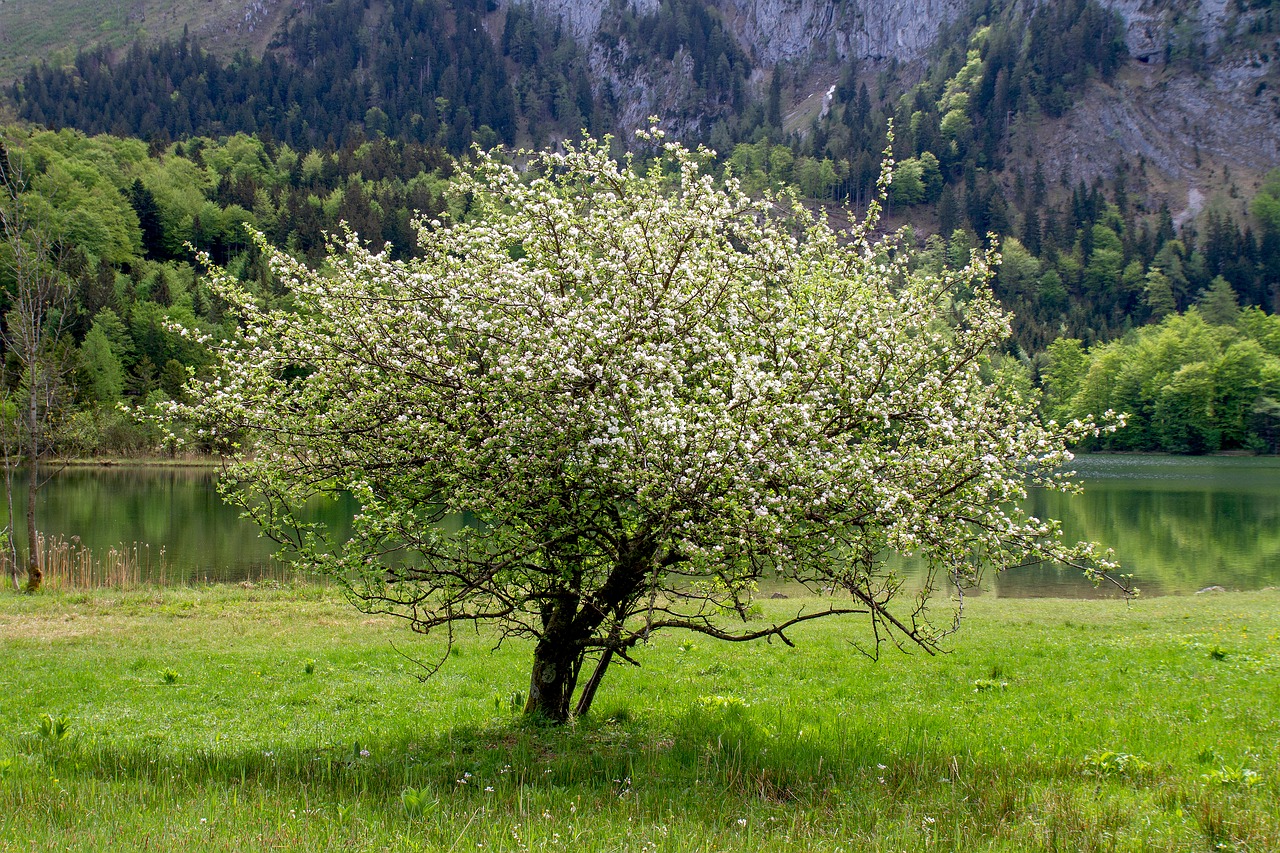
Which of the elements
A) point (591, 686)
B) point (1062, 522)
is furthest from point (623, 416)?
point (1062, 522)

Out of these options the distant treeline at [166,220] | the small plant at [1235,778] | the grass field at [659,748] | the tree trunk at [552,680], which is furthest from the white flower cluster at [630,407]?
the distant treeline at [166,220]

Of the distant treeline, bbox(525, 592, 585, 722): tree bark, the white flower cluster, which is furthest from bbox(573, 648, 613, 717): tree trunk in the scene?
the distant treeline

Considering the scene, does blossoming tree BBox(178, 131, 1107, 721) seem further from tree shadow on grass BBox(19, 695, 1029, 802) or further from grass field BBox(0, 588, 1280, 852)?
grass field BBox(0, 588, 1280, 852)

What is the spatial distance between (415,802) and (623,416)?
3.64 m

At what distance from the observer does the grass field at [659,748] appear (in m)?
7.12

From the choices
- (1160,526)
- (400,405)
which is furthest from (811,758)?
(1160,526)

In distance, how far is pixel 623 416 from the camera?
27.0 ft

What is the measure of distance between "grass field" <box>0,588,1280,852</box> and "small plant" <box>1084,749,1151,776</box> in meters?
0.03

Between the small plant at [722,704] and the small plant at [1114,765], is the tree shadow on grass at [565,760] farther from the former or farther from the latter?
the small plant at [1114,765]

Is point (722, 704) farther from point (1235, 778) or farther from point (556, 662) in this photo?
point (1235, 778)

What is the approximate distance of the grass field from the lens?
7117 millimetres

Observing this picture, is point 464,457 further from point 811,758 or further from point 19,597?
point 19,597

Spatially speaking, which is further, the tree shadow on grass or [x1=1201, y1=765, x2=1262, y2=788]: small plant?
the tree shadow on grass

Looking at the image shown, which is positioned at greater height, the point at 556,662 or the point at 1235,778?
the point at 556,662
